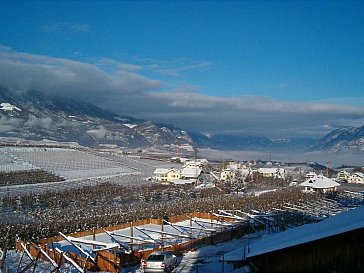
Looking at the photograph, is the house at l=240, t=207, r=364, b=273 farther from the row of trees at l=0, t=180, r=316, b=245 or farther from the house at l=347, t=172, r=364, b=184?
the house at l=347, t=172, r=364, b=184

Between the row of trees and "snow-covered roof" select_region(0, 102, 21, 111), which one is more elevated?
"snow-covered roof" select_region(0, 102, 21, 111)

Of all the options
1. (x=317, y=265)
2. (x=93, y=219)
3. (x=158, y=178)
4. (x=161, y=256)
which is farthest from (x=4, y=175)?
(x=317, y=265)

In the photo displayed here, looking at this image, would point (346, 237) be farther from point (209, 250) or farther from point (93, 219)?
point (93, 219)

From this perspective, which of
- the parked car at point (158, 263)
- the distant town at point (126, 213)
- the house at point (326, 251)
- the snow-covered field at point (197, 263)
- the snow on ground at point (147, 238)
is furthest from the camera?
the snow on ground at point (147, 238)

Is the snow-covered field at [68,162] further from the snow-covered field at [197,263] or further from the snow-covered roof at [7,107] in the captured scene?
the snow-covered roof at [7,107]

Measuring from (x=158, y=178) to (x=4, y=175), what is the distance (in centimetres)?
2140

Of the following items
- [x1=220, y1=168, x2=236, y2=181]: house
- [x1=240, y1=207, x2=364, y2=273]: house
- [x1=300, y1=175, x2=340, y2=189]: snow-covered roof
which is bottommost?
[x1=220, y1=168, x2=236, y2=181]: house

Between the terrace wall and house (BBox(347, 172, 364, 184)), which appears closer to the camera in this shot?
the terrace wall

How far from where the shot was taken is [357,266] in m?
6.62

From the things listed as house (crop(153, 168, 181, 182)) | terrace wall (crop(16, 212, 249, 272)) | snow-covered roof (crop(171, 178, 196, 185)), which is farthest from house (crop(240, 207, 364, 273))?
house (crop(153, 168, 181, 182))

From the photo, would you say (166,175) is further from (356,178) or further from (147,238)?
(147,238)

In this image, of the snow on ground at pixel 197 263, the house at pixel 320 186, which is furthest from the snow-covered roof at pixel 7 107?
the snow on ground at pixel 197 263

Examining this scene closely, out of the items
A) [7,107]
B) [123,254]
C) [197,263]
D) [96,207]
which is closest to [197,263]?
[197,263]

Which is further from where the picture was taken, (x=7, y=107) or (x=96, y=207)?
(x=7, y=107)
